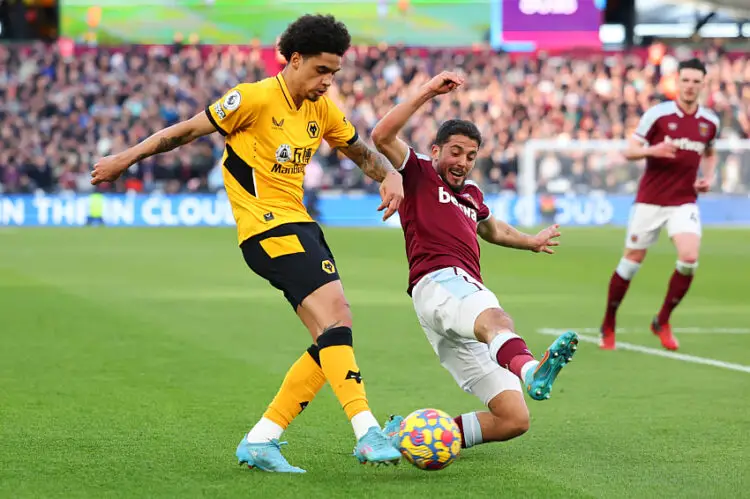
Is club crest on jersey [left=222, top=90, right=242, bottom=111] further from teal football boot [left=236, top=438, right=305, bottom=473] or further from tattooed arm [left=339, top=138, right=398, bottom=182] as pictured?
teal football boot [left=236, top=438, right=305, bottom=473]

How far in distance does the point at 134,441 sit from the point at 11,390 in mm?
2112

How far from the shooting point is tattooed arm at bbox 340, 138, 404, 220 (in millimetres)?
6105

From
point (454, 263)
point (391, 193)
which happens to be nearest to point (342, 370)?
point (391, 193)

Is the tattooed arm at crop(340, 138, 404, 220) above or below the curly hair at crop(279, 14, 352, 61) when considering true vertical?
below

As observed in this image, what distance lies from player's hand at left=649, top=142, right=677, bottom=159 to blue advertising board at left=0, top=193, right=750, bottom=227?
20999 mm

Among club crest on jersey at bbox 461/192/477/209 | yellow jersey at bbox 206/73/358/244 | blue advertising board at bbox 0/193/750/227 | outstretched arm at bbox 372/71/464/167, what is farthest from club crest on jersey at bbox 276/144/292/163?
blue advertising board at bbox 0/193/750/227

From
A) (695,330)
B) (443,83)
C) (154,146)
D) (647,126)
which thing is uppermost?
(443,83)

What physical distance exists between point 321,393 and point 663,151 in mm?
3706

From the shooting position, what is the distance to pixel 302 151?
6113 millimetres

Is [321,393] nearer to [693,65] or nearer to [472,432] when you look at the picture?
[472,432]

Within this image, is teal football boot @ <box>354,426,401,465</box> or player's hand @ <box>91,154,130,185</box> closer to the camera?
teal football boot @ <box>354,426,401,465</box>

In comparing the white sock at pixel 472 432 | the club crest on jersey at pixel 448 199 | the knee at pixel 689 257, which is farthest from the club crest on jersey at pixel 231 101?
the knee at pixel 689 257

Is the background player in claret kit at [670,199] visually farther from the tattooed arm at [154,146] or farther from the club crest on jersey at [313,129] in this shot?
the tattooed arm at [154,146]

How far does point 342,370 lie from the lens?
5859mm
